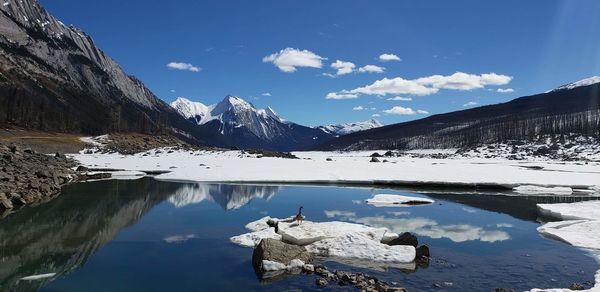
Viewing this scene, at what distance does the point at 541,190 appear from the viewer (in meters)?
46.0

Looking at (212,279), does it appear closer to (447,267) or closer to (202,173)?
(447,267)

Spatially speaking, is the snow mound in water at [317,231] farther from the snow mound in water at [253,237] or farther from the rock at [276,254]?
the rock at [276,254]

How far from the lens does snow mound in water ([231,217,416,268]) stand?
63.6 ft

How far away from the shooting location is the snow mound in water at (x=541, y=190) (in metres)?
44.9

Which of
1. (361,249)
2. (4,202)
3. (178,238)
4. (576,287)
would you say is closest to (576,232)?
(576,287)

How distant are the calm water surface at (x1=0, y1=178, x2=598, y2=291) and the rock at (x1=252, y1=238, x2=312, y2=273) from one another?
1.83 feet

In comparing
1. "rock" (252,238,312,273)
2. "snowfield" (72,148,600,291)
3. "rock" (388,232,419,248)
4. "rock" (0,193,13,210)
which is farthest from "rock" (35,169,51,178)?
"rock" (388,232,419,248)

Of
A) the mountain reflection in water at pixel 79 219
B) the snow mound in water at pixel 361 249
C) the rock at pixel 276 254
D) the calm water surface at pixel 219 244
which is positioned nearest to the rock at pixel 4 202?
the mountain reflection in water at pixel 79 219

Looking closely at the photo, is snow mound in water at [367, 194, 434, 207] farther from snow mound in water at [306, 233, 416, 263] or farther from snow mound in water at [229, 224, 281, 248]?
snow mound in water at [306, 233, 416, 263]

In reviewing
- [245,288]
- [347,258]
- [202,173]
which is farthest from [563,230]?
[202,173]

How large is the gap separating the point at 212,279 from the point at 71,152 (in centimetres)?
9278

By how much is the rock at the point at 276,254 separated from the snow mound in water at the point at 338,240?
560 millimetres

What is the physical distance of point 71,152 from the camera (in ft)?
320

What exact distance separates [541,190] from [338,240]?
1312 inches
